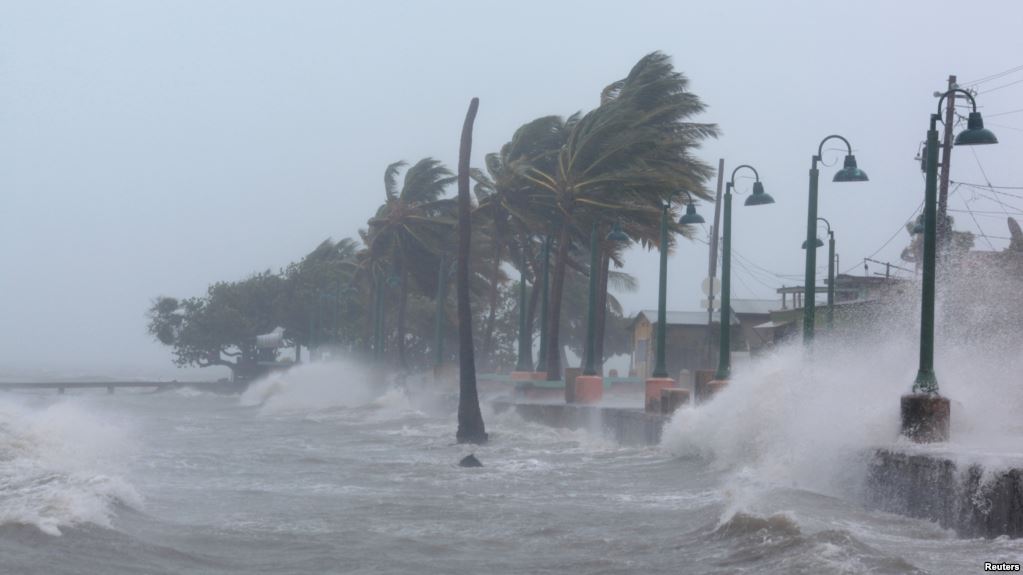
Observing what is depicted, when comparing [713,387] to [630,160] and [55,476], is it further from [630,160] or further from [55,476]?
[630,160]

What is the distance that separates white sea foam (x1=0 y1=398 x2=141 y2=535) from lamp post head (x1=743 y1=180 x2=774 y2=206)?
1083cm

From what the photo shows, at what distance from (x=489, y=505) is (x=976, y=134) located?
21.7ft

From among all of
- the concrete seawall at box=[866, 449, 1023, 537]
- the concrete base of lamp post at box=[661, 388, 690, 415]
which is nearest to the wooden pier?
the concrete base of lamp post at box=[661, 388, 690, 415]

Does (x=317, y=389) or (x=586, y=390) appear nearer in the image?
(x=586, y=390)

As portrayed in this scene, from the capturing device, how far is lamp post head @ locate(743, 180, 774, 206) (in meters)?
20.2

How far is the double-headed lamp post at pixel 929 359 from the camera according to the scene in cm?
1276

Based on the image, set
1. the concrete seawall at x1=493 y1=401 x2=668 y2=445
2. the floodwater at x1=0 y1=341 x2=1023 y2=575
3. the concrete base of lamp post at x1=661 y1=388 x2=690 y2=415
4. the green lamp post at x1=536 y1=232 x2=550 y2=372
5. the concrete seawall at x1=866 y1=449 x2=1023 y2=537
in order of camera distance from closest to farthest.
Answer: the concrete seawall at x1=866 y1=449 x2=1023 y2=537, the floodwater at x1=0 y1=341 x2=1023 y2=575, the concrete seawall at x1=493 y1=401 x2=668 y2=445, the concrete base of lamp post at x1=661 y1=388 x2=690 y2=415, the green lamp post at x1=536 y1=232 x2=550 y2=372

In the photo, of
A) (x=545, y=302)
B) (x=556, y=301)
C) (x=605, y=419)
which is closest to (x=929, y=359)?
(x=605, y=419)

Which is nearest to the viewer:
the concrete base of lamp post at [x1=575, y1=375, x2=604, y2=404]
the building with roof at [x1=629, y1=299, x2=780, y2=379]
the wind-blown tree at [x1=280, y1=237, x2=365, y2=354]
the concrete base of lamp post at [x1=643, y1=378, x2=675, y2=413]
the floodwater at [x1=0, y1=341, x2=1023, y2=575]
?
the floodwater at [x1=0, y1=341, x2=1023, y2=575]

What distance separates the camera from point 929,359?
42.5 ft

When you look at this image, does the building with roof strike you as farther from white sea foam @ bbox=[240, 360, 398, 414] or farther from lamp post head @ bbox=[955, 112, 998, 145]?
lamp post head @ bbox=[955, 112, 998, 145]

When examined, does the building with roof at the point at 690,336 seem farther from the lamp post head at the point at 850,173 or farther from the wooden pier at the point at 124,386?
the wooden pier at the point at 124,386

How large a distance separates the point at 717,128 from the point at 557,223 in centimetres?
593

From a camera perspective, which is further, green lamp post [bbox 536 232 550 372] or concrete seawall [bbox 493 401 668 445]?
green lamp post [bbox 536 232 550 372]
